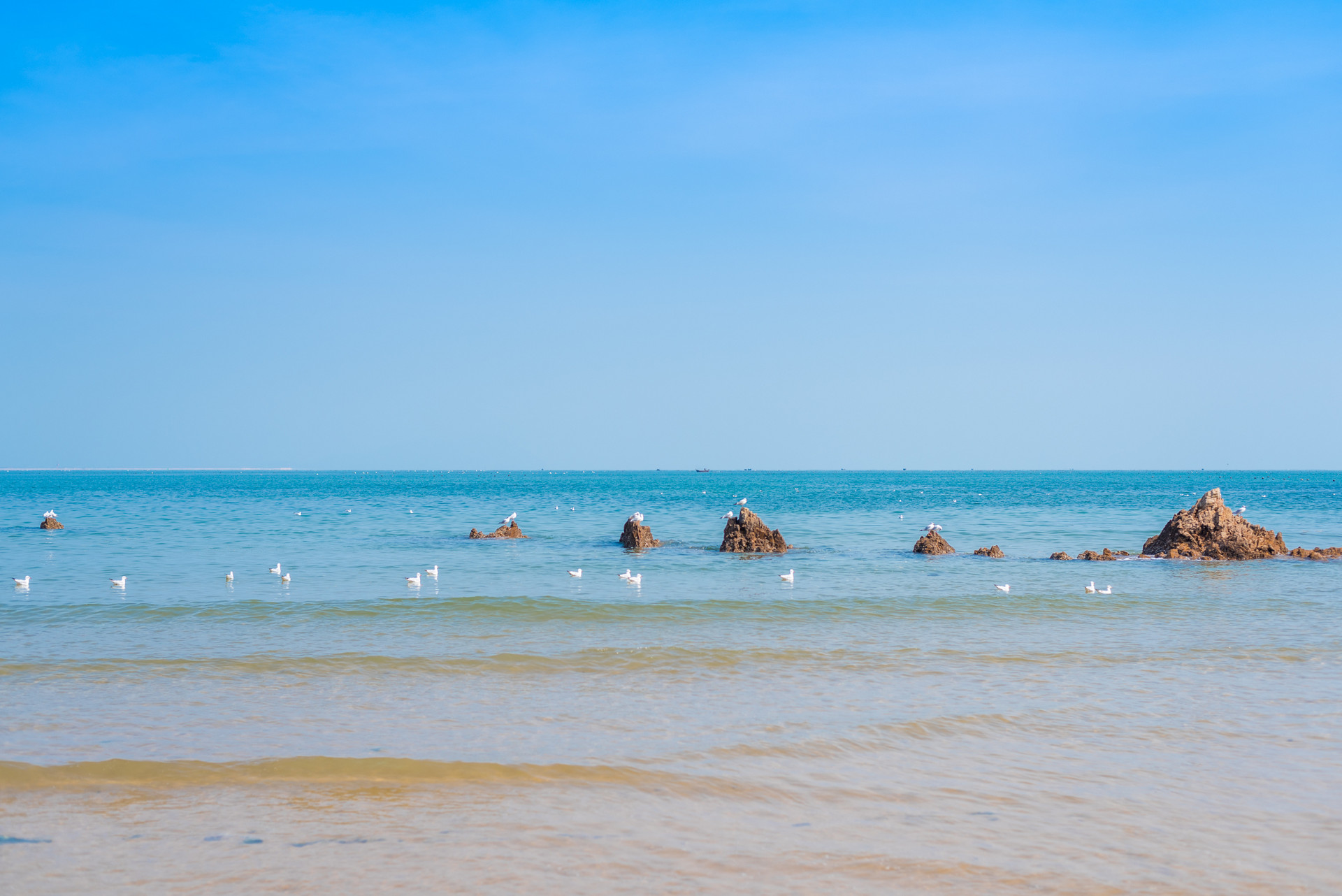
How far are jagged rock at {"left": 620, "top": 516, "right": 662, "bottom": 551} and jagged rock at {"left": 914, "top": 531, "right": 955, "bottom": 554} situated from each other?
9.08m

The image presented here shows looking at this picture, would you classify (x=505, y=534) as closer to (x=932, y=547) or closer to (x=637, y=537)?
(x=637, y=537)

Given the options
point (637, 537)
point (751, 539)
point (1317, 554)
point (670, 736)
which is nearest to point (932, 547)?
point (751, 539)

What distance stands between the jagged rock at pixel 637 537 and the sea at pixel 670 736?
29.1 ft

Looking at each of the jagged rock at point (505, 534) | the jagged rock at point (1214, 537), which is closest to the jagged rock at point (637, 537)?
the jagged rock at point (505, 534)

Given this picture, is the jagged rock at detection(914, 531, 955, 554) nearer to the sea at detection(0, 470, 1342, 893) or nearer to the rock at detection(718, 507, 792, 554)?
the rock at detection(718, 507, 792, 554)

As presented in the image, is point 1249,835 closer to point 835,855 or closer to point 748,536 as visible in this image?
point 835,855

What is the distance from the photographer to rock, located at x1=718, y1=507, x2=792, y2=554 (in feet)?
99.6

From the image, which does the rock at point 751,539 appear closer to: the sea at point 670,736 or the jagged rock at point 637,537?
the jagged rock at point 637,537

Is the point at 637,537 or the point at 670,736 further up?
the point at 637,537

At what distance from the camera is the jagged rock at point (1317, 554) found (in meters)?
27.7

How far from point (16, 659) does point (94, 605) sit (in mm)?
5441

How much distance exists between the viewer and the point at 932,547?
30.2 metres

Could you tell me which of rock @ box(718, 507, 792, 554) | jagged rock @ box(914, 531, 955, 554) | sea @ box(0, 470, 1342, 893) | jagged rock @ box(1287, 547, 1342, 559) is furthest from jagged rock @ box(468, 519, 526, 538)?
jagged rock @ box(1287, 547, 1342, 559)

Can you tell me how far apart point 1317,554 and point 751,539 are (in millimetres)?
17340
